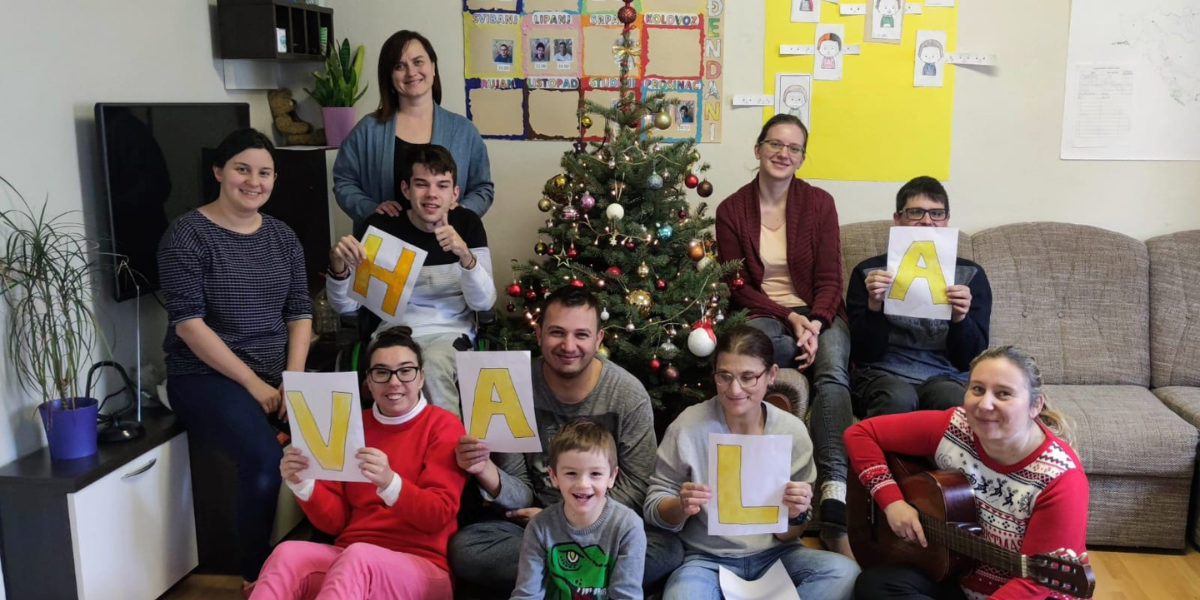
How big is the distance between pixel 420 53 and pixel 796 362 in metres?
1.71

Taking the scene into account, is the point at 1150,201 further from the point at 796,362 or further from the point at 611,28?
the point at 611,28

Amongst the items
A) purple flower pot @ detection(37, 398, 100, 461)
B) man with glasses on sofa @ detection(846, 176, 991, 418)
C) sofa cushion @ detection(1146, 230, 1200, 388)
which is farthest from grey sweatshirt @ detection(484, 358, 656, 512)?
sofa cushion @ detection(1146, 230, 1200, 388)

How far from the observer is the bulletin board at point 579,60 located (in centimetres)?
399

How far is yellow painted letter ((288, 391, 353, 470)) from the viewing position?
7.52 ft

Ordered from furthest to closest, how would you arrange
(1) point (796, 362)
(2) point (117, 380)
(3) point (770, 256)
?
(3) point (770, 256), (1) point (796, 362), (2) point (117, 380)

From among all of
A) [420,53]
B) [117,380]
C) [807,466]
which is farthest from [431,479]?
[420,53]

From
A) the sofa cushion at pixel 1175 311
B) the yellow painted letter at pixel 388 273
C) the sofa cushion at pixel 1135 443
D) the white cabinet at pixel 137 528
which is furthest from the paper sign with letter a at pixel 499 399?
the sofa cushion at pixel 1175 311

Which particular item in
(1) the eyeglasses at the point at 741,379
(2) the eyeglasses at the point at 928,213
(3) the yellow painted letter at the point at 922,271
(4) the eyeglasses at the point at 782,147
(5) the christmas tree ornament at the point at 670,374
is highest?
(4) the eyeglasses at the point at 782,147

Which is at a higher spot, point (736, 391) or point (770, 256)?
point (770, 256)

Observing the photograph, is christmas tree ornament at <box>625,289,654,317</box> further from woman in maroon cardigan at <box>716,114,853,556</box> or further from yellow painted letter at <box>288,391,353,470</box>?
yellow painted letter at <box>288,391,353,470</box>

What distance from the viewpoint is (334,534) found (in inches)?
97.6

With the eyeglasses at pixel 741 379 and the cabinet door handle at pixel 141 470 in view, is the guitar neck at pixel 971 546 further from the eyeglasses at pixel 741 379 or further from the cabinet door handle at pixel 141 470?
the cabinet door handle at pixel 141 470

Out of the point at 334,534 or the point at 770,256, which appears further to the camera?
the point at 770,256

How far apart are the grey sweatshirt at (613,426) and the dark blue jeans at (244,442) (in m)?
0.67
